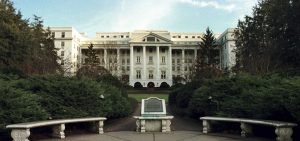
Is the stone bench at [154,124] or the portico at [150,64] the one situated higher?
the portico at [150,64]

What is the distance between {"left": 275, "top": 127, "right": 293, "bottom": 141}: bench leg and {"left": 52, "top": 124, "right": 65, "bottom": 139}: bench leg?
22.3 feet

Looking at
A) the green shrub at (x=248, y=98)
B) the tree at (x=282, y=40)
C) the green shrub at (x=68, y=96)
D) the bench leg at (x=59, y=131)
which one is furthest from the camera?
the tree at (x=282, y=40)

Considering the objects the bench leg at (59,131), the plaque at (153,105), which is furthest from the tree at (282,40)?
the bench leg at (59,131)

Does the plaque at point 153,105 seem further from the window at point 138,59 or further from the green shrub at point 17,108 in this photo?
the window at point 138,59

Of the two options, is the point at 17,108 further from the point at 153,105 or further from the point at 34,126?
the point at 153,105

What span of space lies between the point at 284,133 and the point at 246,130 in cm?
247

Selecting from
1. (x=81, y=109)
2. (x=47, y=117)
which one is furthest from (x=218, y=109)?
(x=47, y=117)

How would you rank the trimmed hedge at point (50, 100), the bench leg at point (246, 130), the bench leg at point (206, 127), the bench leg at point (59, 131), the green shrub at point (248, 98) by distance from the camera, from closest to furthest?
the green shrub at point (248, 98) → the trimmed hedge at point (50, 100) → the bench leg at point (59, 131) → the bench leg at point (246, 130) → the bench leg at point (206, 127)

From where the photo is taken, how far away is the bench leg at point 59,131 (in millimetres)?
13133

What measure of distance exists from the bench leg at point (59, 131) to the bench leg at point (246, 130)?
6045 mm

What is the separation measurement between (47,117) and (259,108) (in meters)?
7.07

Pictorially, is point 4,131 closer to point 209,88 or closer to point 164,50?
point 209,88

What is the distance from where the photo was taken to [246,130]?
13328mm

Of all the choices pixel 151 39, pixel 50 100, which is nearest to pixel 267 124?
pixel 50 100
